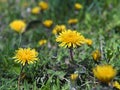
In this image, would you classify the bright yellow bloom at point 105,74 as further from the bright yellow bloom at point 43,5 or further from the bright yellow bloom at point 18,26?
the bright yellow bloom at point 43,5

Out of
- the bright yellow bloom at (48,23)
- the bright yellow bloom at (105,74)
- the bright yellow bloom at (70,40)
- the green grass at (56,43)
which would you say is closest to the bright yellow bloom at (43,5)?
the green grass at (56,43)

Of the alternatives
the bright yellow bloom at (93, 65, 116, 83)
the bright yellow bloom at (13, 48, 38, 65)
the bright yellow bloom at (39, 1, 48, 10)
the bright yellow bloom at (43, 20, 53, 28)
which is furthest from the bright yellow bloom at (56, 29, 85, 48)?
the bright yellow bloom at (39, 1, 48, 10)

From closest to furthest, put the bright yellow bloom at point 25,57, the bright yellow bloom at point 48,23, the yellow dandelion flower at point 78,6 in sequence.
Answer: the bright yellow bloom at point 25,57
the bright yellow bloom at point 48,23
the yellow dandelion flower at point 78,6

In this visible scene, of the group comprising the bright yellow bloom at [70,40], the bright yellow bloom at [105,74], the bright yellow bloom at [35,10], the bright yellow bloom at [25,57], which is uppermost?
the bright yellow bloom at [35,10]

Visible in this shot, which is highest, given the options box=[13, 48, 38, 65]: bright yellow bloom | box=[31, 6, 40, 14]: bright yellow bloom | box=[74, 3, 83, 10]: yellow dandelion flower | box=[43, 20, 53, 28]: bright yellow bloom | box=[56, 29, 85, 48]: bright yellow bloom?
box=[31, 6, 40, 14]: bright yellow bloom

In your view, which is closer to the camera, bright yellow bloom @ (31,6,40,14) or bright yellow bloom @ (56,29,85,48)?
bright yellow bloom @ (56,29,85,48)

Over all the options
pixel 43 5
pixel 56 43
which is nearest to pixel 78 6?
pixel 43 5

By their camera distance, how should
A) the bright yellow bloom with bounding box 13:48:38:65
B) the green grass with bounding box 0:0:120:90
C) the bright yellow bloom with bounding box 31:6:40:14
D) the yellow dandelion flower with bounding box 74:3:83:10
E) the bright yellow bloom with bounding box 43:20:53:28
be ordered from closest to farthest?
the bright yellow bloom with bounding box 13:48:38:65, the green grass with bounding box 0:0:120:90, the bright yellow bloom with bounding box 43:20:53:28, the yellow dandelion flower with bounding box 74:3:83:10, the bright yellow bloom with bounding box 31:6:40:14

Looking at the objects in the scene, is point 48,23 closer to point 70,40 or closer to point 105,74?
point 70,40

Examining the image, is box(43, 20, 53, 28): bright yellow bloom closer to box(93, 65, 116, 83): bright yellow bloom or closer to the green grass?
the green grass
